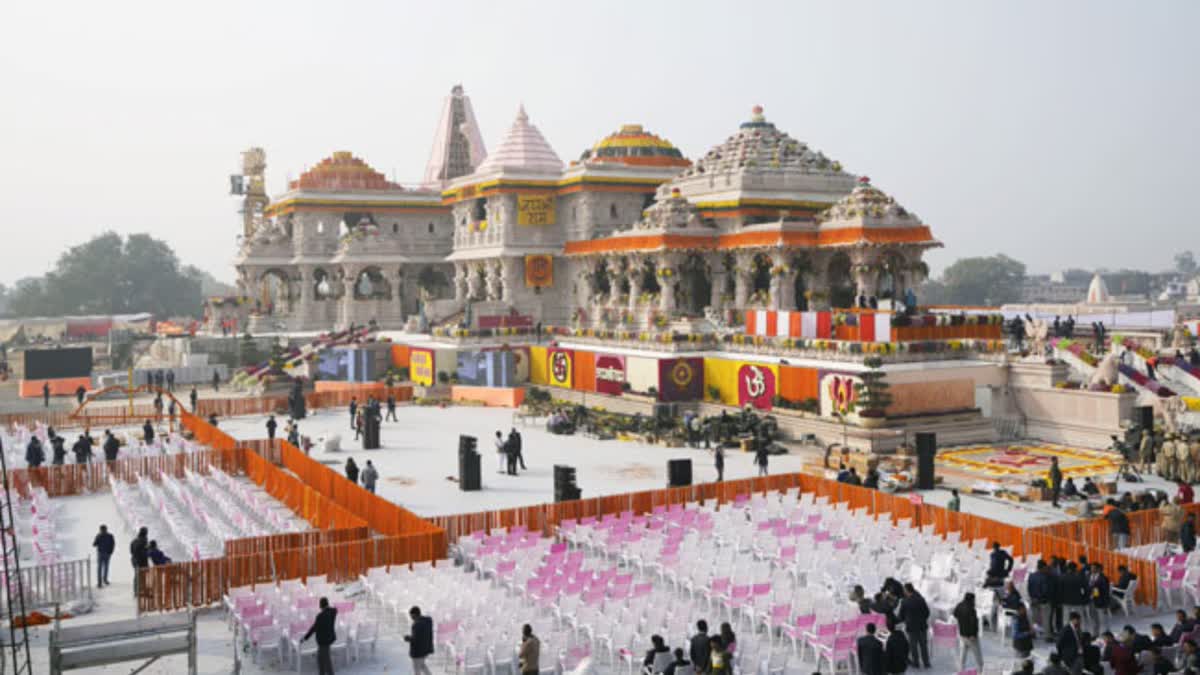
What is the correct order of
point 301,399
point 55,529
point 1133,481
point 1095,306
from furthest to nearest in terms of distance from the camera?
point 1095,306
point 301,399
point 1133,481
point 55,529

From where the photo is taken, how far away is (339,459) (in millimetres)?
33969

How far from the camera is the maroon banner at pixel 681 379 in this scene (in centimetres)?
4241

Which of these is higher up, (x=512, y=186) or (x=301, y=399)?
(x=512, y=186)

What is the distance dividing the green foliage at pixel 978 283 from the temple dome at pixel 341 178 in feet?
289

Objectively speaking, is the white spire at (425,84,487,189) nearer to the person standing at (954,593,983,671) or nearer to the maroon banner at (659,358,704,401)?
the maroon banner at (659,358,704,401)

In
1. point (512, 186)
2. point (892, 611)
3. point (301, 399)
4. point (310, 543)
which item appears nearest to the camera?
point (892, 611)

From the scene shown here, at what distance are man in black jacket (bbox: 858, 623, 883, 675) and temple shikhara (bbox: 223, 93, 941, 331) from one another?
3012cm

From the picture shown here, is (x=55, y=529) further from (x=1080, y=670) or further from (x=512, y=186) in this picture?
(x=512, y=186)

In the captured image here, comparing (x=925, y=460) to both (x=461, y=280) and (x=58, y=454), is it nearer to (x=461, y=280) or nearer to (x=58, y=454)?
(x=58, y=454)

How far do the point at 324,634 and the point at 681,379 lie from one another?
93.4 feet

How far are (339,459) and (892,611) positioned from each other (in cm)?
2193

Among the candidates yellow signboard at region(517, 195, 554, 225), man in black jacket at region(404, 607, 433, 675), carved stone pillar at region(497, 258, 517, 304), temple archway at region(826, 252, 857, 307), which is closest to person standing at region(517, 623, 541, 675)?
man in black jacket at region(404, 607, 433, 675)

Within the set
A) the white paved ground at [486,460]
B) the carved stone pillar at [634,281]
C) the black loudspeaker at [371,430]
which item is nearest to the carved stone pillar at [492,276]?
the carved stone pillar at [634,281]

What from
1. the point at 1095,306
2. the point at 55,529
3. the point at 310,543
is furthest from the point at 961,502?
the point at 1095,306
